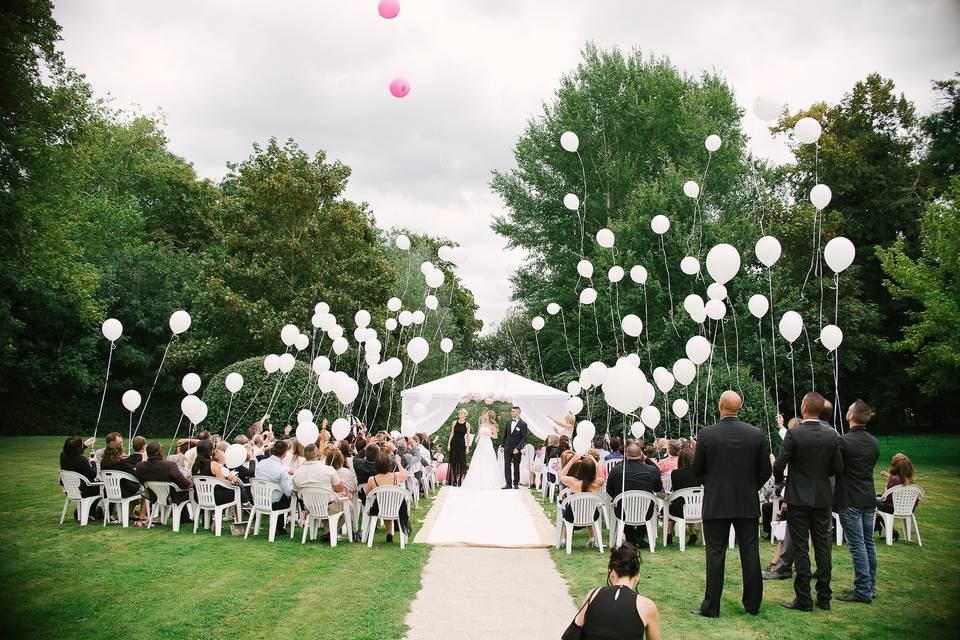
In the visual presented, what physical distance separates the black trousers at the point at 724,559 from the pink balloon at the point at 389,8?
6.14m

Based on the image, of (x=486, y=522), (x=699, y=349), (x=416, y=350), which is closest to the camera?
(x=699, y=349)

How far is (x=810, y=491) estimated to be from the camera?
17.6 ft

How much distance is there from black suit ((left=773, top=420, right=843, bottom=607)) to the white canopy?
1184 centimetres

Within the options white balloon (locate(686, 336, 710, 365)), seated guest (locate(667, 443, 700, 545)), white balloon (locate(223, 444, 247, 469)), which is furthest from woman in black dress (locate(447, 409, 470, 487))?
seated guest (locate(667, 443, 700, 545))

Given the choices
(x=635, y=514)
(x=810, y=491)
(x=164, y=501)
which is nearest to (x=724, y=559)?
(x=810, y=491)

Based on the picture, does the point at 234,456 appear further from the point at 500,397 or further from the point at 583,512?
the point at 500,397

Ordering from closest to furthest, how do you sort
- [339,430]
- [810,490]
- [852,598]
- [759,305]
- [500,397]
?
1. [810,490]
2. [852,598]
3. [339,430]
4. [759,305]
5. [500,397]

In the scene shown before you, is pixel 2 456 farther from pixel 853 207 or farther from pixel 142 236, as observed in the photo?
pixel 853 207

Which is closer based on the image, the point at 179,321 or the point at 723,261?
the point at 723,261

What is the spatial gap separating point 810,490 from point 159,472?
759cm

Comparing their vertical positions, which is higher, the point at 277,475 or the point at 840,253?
the point at 840,253

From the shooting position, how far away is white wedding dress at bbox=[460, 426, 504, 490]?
14656 mm

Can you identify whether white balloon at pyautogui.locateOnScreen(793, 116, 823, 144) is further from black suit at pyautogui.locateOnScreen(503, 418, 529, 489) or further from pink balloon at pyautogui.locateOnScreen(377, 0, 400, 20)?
black suit at pyautogui.locateOnScreen(503, 418, 529, 489)

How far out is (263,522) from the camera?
948cm
